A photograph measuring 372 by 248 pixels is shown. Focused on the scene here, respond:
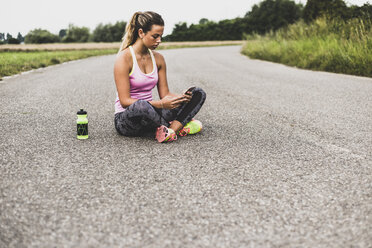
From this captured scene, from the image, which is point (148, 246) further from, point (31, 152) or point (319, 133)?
point (319, 133)

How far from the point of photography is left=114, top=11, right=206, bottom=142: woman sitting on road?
3.29 metres

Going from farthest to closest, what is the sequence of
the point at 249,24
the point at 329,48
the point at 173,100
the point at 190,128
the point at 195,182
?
1. the point at 249,24
2. the point at 329,48
3. the point at 190,128
4. the point at 173,100
5. the point at 195,182

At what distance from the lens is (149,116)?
3277mm

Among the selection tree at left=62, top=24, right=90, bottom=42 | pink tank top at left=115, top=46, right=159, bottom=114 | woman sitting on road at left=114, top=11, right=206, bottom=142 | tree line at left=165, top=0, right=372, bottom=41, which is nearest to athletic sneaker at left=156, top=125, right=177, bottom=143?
woman sitting on road at left=114, top=11, right=206, bottom=142

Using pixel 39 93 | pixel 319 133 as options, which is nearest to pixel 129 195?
pixel 319 133

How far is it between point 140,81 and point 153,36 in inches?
18.0

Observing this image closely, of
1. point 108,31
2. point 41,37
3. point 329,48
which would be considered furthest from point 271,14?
point 329,48

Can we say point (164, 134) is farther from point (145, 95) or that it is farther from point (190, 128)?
point (145, 95)

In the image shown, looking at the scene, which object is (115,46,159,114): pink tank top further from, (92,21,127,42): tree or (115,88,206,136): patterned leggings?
(92,21,127,42): tree

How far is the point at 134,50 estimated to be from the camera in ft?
11.4

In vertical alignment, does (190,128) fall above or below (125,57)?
below

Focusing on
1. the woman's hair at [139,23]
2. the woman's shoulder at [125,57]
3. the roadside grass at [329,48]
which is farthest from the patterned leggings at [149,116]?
the roadside grass at [329,48]

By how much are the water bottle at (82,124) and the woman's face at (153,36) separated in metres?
0.88

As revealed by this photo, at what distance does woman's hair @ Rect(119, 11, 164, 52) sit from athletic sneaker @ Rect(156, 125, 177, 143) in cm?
90
